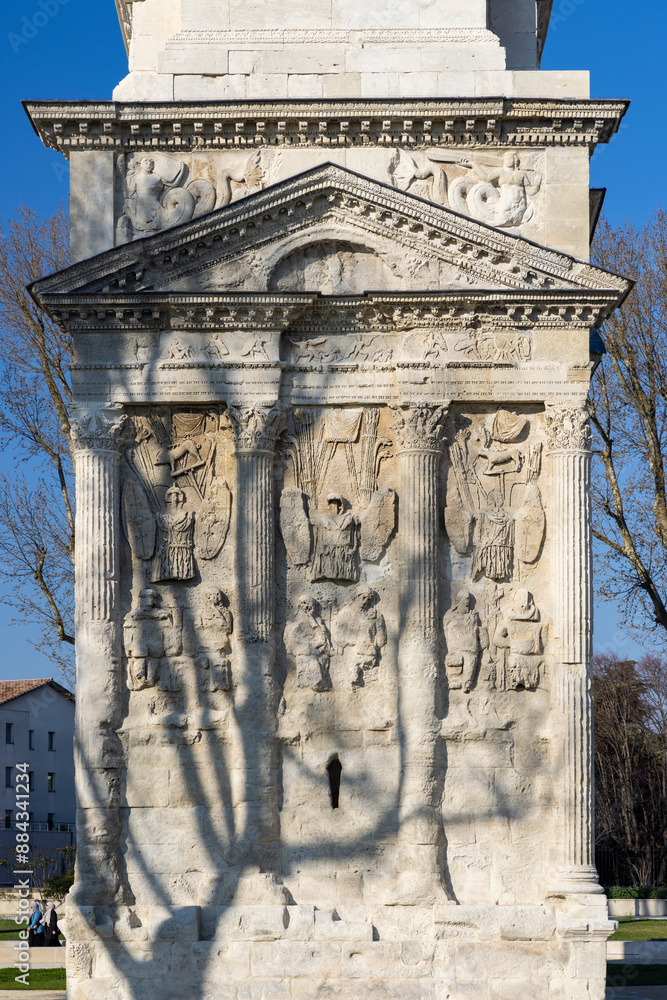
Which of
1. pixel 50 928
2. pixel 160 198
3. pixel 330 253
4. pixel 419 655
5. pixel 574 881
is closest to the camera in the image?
pixel 574 881

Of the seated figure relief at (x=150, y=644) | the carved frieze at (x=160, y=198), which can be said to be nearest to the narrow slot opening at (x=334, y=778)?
the seated figure relief at (x=150, y=644)

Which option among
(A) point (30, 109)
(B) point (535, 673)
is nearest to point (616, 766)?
(B) point (535, 673)

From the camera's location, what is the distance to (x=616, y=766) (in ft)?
132

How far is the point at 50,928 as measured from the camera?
21.7 meters

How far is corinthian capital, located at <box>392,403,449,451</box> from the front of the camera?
15609 millimetres

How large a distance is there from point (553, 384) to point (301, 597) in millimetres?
3735

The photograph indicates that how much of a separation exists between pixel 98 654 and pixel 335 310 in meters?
4.70

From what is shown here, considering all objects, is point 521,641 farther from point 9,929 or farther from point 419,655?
point 9,929

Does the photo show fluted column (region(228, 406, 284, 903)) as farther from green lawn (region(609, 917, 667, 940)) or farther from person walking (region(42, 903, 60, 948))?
green lawn (region(609, 917, 667, 940))

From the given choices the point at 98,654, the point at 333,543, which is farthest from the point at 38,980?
the point at 333,543

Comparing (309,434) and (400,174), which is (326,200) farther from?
(309,434)

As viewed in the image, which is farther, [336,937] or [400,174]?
[400,174]

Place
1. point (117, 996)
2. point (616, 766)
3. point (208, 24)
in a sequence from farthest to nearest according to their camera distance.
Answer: point (616, 766)
point (208, 24)
point (117, 996)

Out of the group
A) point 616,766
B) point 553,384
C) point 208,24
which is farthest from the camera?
point 616,766
